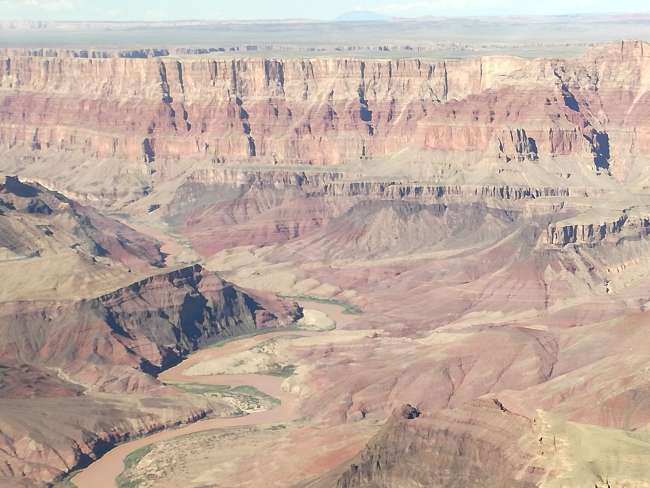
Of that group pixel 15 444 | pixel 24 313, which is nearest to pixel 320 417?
pixel 15 444

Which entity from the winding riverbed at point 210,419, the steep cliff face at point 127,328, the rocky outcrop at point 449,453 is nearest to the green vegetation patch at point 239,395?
the winding riverbed at point 210,419

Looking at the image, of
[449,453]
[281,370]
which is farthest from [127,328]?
[449,453]

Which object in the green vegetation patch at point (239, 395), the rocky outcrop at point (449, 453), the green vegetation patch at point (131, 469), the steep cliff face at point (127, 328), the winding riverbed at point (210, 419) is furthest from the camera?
the steep cliff face at point (127, 328)

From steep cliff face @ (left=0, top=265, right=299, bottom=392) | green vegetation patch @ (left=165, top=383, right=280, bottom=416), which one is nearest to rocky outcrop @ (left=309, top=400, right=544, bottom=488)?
green vegetation patch @ (left=165, top=383, right=280, bottom=416)

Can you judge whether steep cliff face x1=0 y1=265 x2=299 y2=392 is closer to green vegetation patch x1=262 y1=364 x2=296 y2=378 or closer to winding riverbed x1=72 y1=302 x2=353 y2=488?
winding riverbed x1=72 y1=302 x2=353 y2=488

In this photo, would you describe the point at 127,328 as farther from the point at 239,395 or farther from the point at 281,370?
the point at 239,395

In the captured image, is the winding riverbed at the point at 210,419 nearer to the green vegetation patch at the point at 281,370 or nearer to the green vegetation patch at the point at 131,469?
the green vegetation patch at the point at 131,469
